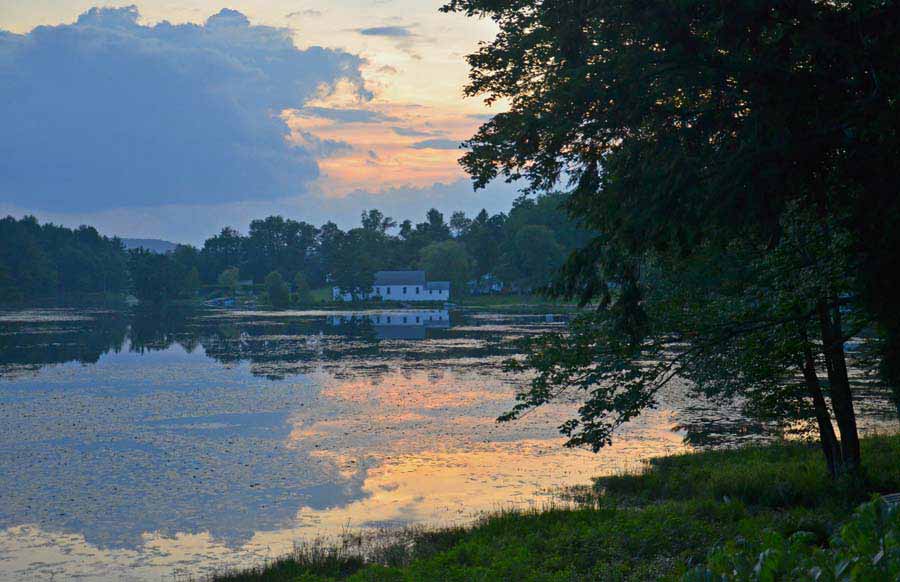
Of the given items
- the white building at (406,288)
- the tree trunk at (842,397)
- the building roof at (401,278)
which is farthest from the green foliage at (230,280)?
the tree trunk at (842,397)

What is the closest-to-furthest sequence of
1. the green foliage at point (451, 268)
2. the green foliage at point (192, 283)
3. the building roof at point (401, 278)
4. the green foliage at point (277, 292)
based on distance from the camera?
1. the green foliage at point (451, 268)
2. the building roof at point (401, 278)
3. the green foliage at point (277, 292)
4. the green foliage at point (192, 283)

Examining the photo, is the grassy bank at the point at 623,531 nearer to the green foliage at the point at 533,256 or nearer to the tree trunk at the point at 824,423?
the tree trunk at the point at 824,423

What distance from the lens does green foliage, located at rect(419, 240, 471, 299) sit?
5782 inches

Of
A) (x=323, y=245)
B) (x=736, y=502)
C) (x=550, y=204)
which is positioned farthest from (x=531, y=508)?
(x=323, y=245)

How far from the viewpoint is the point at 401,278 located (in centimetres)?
15088

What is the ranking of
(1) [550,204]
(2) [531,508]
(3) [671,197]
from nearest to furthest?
(3) [671,197]
(2) [531,508]
(1) [550,204]

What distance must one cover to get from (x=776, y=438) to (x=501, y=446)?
→ 8.70 m

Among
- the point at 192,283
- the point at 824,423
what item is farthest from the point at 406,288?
the point at 824,423

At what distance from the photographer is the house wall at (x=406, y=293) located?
147375 mm

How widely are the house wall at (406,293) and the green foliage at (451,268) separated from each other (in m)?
2.30

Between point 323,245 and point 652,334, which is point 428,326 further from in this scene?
point 323,245

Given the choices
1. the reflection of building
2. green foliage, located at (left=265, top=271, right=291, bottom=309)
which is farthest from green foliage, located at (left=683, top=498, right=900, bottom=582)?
green foliage, located at (left=265, top=271, right=291, bottom=309)

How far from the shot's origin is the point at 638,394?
14609 millimetres

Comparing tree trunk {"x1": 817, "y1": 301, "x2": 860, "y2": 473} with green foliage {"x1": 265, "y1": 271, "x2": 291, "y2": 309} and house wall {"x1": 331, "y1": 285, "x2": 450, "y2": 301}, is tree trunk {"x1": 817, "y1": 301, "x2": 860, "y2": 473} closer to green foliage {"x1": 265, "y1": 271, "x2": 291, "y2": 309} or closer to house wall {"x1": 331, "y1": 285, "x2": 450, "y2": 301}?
house wall {"x1": 331, "y1": 285, "x2": 450, "y2": 301}
